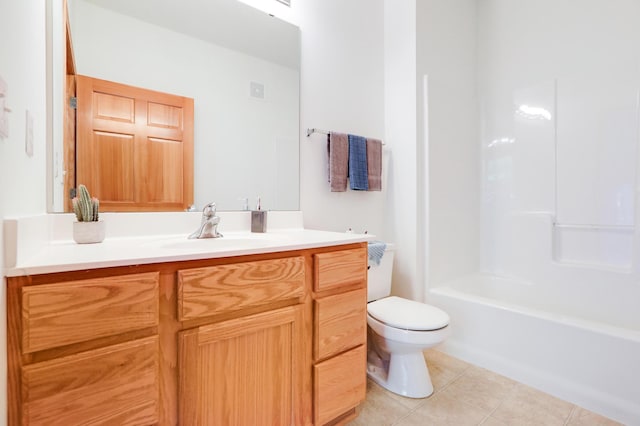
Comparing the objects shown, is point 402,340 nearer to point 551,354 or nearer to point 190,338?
point 551,354

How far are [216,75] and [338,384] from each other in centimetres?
152

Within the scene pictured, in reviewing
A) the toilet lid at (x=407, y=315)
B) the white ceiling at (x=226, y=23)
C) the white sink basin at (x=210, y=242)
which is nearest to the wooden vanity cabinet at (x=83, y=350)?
the white sink basin at (x=210, y=242)

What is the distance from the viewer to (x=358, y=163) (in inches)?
77.0

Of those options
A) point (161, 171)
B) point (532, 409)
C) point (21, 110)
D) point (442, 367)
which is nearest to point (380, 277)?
point (442, 367)

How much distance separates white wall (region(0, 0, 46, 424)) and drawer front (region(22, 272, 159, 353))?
47 millimetres

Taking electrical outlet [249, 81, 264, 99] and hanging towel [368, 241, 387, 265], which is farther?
hanging towel [368, 241, 387, 265]

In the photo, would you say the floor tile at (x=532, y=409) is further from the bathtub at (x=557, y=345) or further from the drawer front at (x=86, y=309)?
the drawer front at (x=86, y=309)

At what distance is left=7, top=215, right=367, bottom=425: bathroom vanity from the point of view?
2.17ft

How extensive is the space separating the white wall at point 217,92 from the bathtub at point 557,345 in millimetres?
1341

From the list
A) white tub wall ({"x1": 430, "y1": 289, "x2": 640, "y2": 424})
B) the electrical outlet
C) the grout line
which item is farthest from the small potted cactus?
the grout line

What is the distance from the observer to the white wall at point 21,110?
628 mm

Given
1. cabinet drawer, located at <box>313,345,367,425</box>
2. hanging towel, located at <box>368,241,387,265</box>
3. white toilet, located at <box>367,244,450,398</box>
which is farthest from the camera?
hanging towel, located at <box>368,241,387,265</box>

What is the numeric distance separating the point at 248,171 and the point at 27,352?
1.10 metres

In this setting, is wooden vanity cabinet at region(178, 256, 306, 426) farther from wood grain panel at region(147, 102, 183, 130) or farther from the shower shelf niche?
the shower shelf niche
